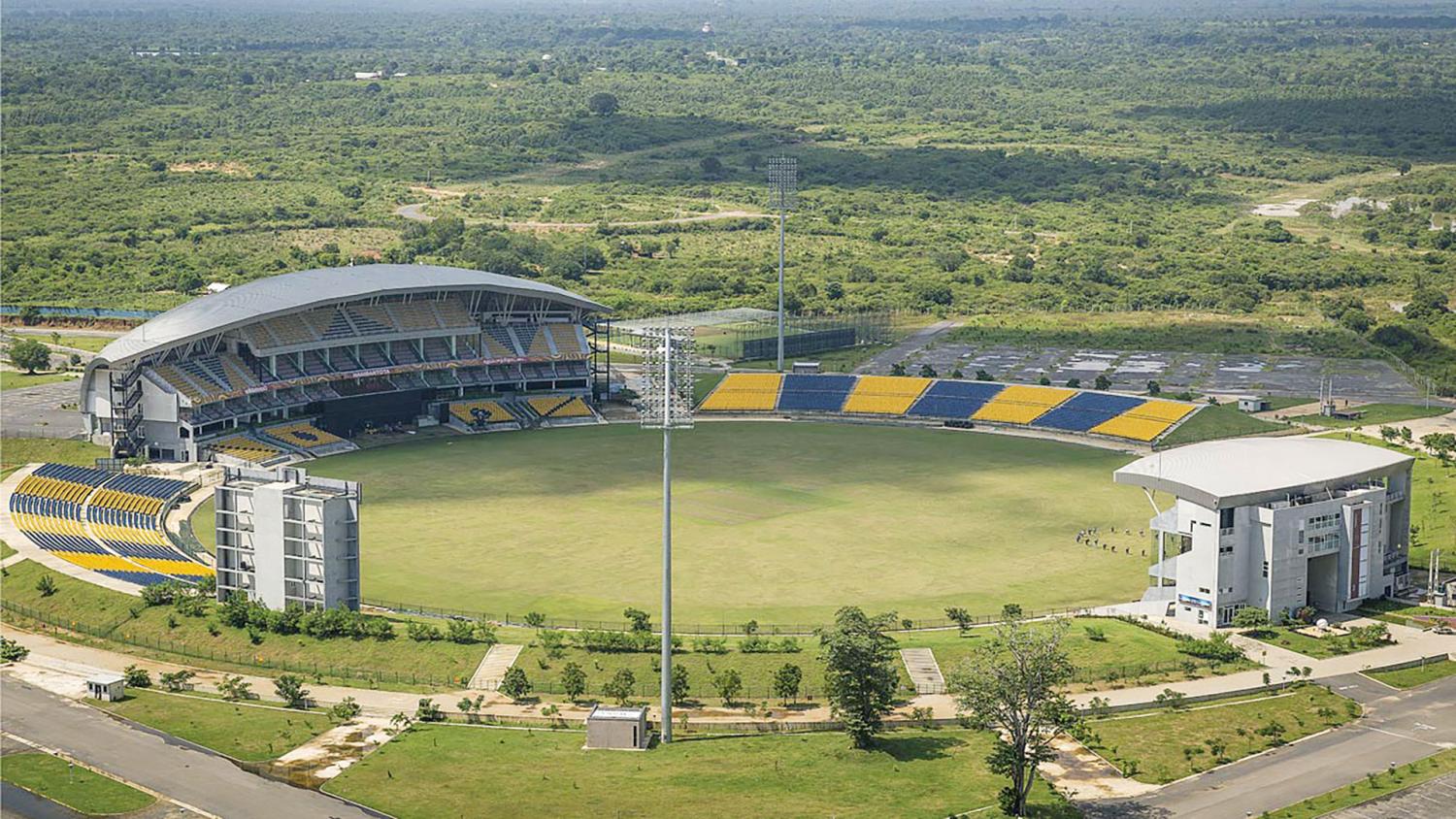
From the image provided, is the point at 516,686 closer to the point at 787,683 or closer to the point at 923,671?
the point at 787,683

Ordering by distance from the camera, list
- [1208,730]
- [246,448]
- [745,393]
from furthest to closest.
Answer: [745,393], [246,448], [1208,730]

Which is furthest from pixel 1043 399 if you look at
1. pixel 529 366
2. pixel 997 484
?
pixel 529 366

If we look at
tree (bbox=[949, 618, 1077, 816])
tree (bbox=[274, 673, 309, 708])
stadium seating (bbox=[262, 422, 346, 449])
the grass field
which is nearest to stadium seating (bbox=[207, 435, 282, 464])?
stadium seating (bbox=[262, 422, 346, 449])

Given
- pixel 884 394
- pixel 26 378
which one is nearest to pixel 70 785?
pixel 884 394

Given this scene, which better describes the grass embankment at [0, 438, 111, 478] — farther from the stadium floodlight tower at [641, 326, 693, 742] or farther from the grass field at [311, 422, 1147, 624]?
the stadium floodlight tower at [641, 326, 693, 742]

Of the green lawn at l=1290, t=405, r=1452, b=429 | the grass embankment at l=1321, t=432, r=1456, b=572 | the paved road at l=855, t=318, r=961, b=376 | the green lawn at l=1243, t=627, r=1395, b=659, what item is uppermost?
the paved road at l=855, t=318, r=961, b=376

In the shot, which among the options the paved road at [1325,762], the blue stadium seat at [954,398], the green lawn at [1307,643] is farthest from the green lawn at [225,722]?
the blue stadium seat at [954,398]
